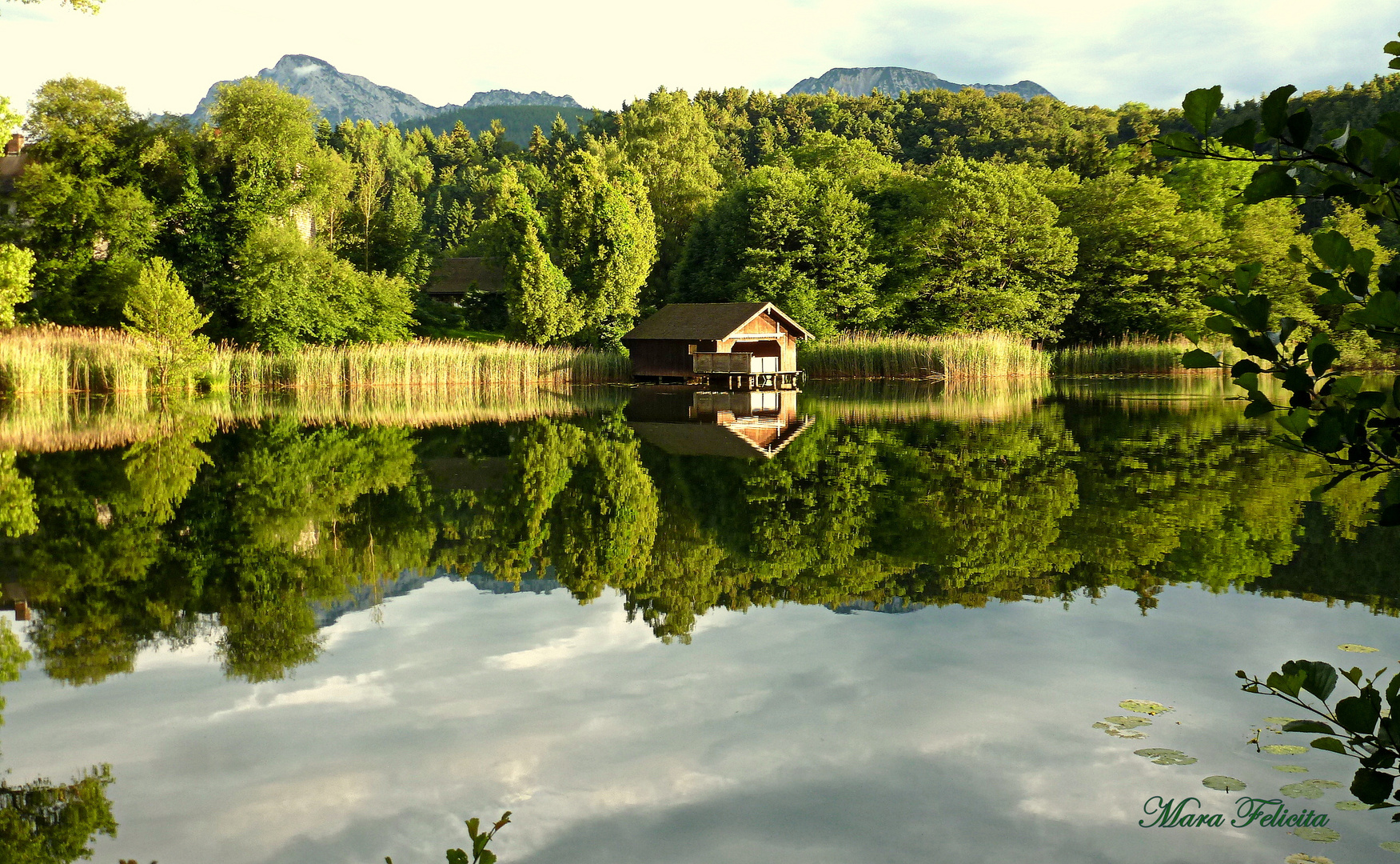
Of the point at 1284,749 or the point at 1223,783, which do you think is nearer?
the point at 1223,783

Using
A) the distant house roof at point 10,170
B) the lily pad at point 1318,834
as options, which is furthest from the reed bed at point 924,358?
the lily pad at point 1318,834

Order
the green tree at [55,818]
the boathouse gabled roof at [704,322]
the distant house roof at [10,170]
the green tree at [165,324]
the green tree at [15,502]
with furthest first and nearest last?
the distant house roof at [10,170], the boathouse gabled roof at [704,322], the green tree at [165,324], the green tree at [15,502], the green tree at [55,818]

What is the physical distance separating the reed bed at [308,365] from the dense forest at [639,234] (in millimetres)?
1980

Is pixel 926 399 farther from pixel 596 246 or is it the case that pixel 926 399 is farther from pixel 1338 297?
pixel 1338 297

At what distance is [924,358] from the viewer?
46.5m

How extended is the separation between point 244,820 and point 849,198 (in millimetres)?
53187

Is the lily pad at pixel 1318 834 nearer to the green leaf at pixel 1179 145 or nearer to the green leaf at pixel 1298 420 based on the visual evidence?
the green leaf at pixel 1298 420

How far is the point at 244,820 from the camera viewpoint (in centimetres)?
459

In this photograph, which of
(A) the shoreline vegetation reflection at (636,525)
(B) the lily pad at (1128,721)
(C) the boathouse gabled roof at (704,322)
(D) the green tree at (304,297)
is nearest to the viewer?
(B) the lily pad at (1128,721)

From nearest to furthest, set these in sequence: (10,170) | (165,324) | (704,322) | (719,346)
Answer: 1. (165,324)
2. (704,322)
3. (719,346)
4. (10,170)

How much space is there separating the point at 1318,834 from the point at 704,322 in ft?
134

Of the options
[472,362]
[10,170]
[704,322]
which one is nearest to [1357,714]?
[472,362]

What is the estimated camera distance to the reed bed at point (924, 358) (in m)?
45.5

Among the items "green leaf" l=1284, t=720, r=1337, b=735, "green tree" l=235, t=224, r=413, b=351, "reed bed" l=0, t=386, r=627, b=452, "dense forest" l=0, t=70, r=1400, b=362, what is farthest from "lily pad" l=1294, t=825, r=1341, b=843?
"green tree" l=235, t=224, r=413, b=351
